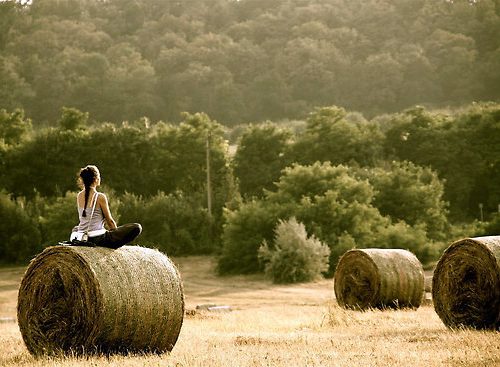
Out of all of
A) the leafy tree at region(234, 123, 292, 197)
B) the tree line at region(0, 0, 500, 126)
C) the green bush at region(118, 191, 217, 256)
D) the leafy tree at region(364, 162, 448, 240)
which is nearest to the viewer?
the leafy tree at region(364, 162, 448, 240)

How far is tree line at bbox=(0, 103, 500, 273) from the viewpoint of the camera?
125 feet

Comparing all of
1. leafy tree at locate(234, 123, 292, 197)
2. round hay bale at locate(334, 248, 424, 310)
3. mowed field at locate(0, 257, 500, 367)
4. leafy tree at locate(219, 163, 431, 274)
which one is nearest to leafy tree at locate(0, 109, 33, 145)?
leafy tree at locate(234, 123, 292, 197)

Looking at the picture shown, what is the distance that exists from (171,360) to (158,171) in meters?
44.6

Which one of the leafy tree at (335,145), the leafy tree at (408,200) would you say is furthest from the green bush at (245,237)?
the leafy tree at (335,145)

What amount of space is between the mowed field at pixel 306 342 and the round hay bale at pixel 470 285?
42cm

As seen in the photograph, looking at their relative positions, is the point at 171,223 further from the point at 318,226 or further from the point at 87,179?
the point at 87,179

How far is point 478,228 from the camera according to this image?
140 ft

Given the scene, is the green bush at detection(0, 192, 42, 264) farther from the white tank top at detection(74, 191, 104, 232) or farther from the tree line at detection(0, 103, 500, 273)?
the white tank top at detection(74, 191, 104, 232)

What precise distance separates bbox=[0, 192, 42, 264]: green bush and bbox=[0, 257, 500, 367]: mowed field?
23.7m

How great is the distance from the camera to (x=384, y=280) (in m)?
19.7

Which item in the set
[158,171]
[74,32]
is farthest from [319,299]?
[74,32]

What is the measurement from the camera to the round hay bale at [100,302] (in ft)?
34.1

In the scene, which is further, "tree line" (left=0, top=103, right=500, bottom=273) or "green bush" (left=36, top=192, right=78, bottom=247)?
"green bush" (left=36, top=192, right=78, bottom=247)

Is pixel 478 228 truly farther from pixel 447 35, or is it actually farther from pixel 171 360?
pixel 447 35
